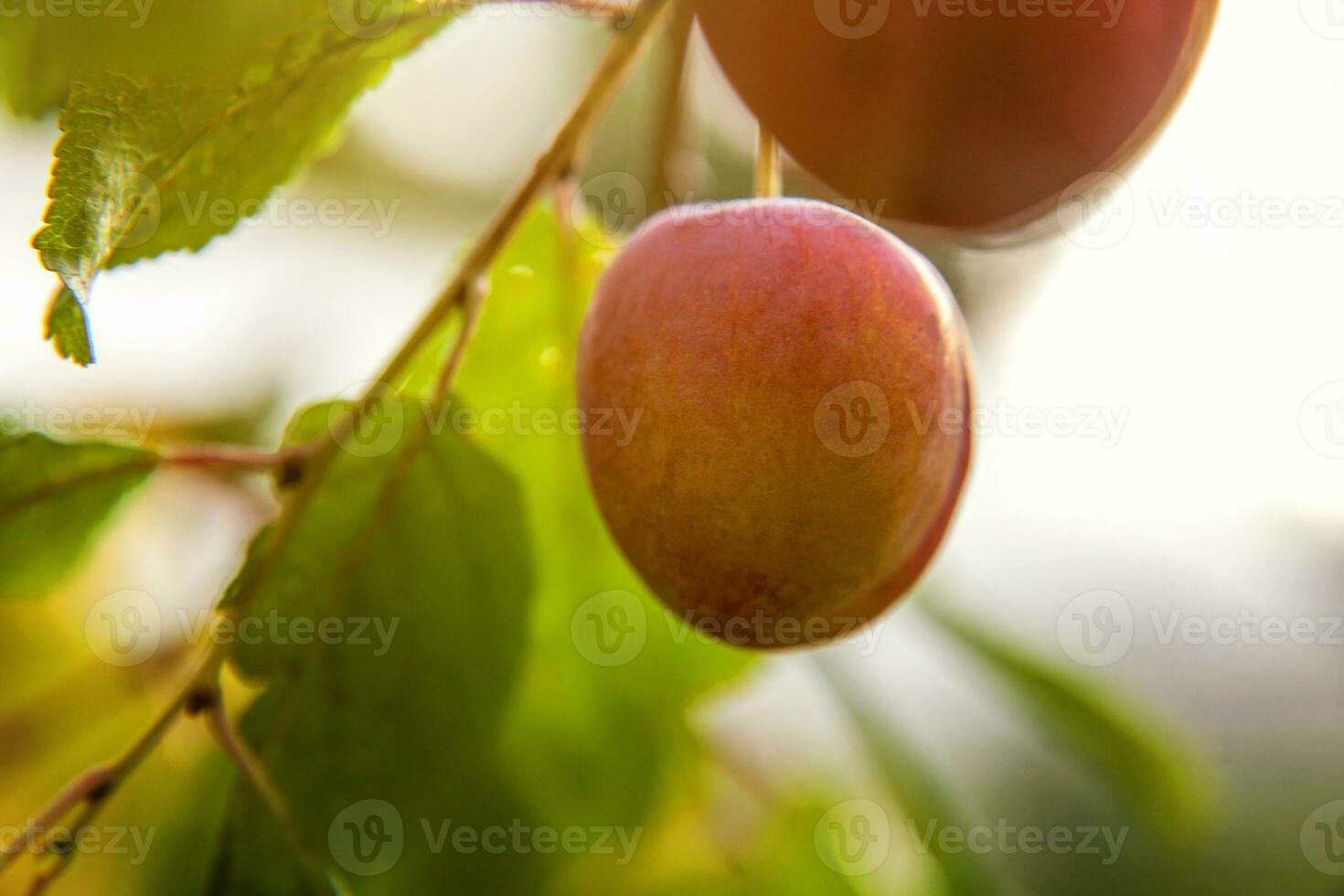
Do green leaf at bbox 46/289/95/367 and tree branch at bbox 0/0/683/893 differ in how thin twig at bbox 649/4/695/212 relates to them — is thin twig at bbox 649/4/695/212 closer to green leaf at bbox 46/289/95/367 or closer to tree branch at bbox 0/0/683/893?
tree branch at bbox 0/0/683/893

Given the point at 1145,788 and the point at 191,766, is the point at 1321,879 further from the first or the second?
the point at 191,766

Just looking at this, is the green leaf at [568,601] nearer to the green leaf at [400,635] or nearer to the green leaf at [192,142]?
the green leaf at [400,635]

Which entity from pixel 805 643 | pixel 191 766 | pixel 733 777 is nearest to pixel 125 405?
pixel 191 766

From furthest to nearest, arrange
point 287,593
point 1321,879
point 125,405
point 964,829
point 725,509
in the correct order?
point 1321,879
point 125,405
point 964,829
point 287,593
point 725,509

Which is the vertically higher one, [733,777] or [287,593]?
[287,593]

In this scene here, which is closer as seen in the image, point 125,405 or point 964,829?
point 964,829

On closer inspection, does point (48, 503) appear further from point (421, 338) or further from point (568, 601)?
point (568, 601)

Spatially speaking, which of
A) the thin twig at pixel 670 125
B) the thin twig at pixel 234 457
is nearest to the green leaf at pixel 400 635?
the thin twig at pixel 234 457

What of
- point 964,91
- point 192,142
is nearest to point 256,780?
point 192,142
